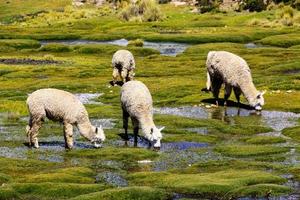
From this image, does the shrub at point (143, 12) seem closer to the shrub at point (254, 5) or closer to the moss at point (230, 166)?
the shrub at point (254, 5)

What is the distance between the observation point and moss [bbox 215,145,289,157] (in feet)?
97.5

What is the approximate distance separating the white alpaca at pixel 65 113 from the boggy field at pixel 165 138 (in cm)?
65

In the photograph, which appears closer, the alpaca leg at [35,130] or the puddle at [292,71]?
the alpaca leg at [35,130]

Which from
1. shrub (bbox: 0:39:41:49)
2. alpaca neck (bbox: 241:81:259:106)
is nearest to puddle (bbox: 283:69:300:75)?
alpaca neck (bbox: 241:81:259:106)

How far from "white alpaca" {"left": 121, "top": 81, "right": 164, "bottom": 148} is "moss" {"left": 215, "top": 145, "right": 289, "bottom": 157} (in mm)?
2936

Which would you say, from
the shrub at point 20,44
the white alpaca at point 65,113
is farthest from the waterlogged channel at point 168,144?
the shrub at point 20,44

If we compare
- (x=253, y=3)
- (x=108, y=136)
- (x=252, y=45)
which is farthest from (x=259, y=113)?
(x=253, y=3)

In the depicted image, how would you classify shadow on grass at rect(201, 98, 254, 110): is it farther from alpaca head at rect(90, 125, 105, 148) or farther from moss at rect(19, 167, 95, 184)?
moss at rect(19, 167, 95, 184)

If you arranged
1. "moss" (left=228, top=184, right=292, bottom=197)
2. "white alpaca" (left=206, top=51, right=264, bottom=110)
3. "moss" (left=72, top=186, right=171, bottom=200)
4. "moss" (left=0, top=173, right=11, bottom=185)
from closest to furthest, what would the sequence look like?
"moss" (left=72, top=186, right=171, bottom=200)
"moss" (left=228, top=184, right=292, bottom=197)
"moss" (left=0, top=173, right=11, bottom=185)
"white alpaca" (left=206, top=51, right=264, bottom=110)

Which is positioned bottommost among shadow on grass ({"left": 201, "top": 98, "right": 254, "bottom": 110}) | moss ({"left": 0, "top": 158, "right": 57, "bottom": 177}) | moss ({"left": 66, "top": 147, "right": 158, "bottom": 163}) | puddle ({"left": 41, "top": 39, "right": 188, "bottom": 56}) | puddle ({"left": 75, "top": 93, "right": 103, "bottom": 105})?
puddle ({"left": 41, "top": 39, "right": 188, "bottom": 56})

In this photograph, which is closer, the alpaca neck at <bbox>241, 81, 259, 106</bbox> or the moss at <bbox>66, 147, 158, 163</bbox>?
the moss at <bbox>66, 147, 158, 163</bbox>

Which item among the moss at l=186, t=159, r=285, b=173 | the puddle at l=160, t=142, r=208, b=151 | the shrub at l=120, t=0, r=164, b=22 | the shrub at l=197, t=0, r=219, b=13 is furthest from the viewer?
the shrub at l=197, t=0, r=219, b=13

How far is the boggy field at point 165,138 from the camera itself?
2398 centimetres

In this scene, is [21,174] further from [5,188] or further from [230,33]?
[230,33]
